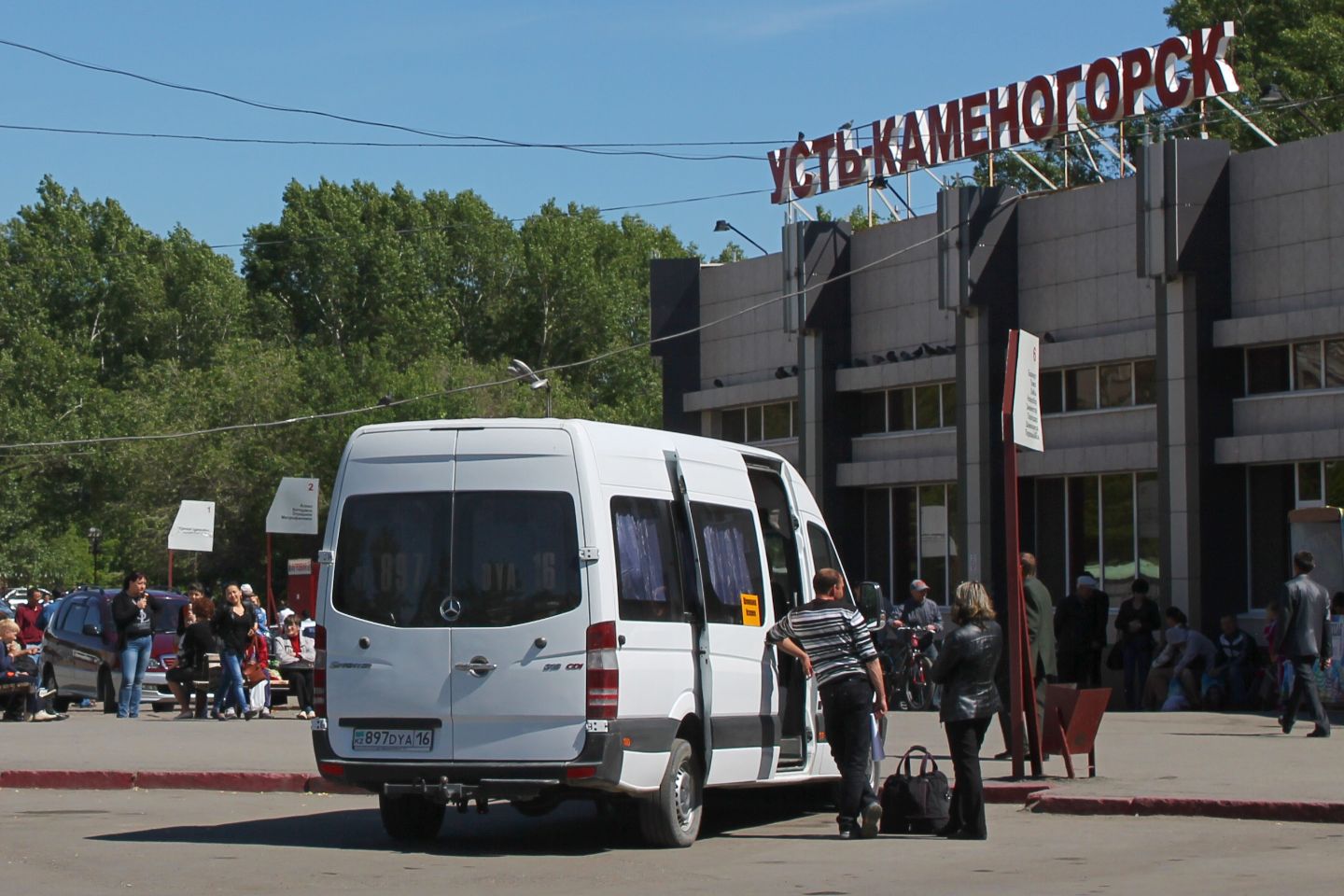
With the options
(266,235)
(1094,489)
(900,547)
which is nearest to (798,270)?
(900,547)

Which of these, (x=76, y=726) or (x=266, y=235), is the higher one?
(x=266, y=235)

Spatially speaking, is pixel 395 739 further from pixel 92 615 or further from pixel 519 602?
pixel 92 615

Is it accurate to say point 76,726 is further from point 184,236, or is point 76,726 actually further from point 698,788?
point 184,236

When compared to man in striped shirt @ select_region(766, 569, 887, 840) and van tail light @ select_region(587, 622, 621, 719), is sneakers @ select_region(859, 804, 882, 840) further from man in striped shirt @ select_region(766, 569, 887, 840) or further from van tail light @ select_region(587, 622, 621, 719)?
van tail light @ select_region(587, 622, 621, 719)

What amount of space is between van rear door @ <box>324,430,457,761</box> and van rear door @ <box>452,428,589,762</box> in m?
0.12

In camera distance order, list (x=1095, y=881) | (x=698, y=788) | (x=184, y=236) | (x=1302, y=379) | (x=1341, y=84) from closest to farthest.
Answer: (x=1095, y=881)
(x=698, y=788)
(x=1302, y=379)
(x=1341, y=84)
(x=184, y=236)

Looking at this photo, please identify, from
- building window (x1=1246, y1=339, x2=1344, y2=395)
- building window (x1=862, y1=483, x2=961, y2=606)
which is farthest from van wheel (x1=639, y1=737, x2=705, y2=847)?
building window (x1=862, y1=483, x2=961, y2=606)

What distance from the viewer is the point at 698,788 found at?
11.9 m

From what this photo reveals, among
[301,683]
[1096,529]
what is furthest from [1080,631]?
[301,683]

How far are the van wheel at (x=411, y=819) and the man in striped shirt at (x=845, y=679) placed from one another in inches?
99.1

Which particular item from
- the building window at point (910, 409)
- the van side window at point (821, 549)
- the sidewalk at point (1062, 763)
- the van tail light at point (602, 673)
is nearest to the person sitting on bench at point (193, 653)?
the sidewalk at point (1062, 763)

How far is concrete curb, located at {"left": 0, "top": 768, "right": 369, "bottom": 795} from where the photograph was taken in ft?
52.5

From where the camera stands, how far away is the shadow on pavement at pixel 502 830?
1203 cm

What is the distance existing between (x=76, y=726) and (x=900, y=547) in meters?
15.6
